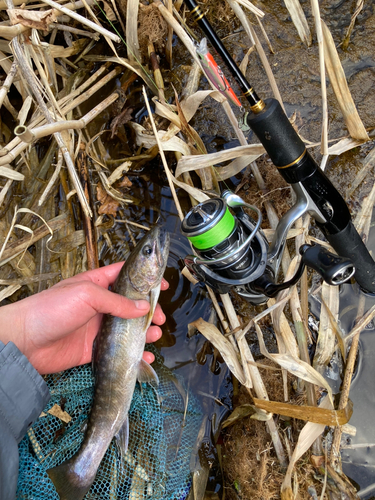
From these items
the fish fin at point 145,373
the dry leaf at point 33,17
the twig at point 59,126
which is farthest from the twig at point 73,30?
the fish fin at point 145,373

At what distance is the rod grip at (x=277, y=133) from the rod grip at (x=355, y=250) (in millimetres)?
596

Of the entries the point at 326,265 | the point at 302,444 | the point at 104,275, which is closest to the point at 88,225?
the point at 104,275

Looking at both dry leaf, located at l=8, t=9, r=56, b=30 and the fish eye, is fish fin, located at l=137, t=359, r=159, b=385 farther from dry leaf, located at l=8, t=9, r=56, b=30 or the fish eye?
dry leaf, located at l=8, t=9, r=56, b=30

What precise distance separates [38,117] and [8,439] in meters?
2.33

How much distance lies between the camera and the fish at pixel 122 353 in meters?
2.63

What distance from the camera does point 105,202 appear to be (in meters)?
3.17

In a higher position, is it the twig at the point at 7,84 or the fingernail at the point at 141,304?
the twig at the point at 7,84

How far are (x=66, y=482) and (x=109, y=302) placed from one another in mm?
1179

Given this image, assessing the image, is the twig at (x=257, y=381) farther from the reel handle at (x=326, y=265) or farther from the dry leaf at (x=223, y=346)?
the reel handle at (x=326, y=265)

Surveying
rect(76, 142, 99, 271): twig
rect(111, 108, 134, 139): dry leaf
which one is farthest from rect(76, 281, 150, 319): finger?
rect(111, 108, 134, 139): dry leaf

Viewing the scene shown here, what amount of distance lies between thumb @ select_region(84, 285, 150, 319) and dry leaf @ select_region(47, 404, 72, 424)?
85 cm

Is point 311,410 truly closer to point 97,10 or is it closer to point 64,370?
point 64,370

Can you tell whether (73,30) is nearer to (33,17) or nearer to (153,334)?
(33,17)

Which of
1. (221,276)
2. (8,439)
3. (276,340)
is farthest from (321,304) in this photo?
(8,439)
